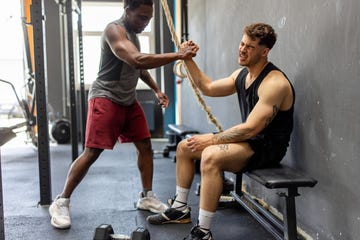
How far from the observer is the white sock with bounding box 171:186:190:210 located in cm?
215

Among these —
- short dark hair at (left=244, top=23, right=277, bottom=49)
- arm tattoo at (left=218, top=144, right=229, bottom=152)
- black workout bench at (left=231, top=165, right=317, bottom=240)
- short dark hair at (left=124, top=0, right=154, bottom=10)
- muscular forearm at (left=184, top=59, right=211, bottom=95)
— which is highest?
short dark hair at (left=124, top=0, right=154, bottom=10)

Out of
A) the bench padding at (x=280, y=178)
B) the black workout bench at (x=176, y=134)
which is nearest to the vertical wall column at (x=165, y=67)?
the black workout bench at (x=176, y=134)

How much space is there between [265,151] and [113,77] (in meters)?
1.00

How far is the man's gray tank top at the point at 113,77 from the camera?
7.48ft

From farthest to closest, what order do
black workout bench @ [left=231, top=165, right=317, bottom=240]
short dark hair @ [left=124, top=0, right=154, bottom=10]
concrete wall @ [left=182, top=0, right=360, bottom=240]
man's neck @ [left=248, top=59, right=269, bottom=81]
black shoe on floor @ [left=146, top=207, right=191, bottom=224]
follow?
black shoe on floor @ [left=146, top=207, right=191, bottom=224] → short dark hair @ [left=124, top=0, right=154, bottom=10] → man's neck @ [left=248, top=59, right=269, bottom=81] → black workout bench @ [left=231, top=165, right=317, bottom=240] → concrete wall @ [left=182, top=0, right=360, bottom=240]

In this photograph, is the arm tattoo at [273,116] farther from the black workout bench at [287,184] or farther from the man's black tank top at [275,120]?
the black workout bench at [287,184]

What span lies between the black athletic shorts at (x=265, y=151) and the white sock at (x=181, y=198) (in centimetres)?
43

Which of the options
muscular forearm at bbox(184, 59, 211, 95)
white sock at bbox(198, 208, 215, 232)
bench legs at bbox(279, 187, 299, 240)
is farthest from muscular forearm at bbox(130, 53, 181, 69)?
bench legs at bbox(279, 187, 299, 240)

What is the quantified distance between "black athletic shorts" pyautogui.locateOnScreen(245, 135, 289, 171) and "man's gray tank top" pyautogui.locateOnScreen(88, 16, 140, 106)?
867mm

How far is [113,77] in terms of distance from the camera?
2.29 m

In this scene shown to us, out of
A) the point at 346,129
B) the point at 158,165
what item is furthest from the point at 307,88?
the point at 158,165

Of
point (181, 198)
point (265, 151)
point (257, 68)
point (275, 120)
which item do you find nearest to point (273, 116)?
point (275, 120)

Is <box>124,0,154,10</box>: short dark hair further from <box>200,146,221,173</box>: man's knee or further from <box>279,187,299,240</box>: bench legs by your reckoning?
<box>279,187,299,240</box>: bench legs

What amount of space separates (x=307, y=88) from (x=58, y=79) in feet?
17.3
